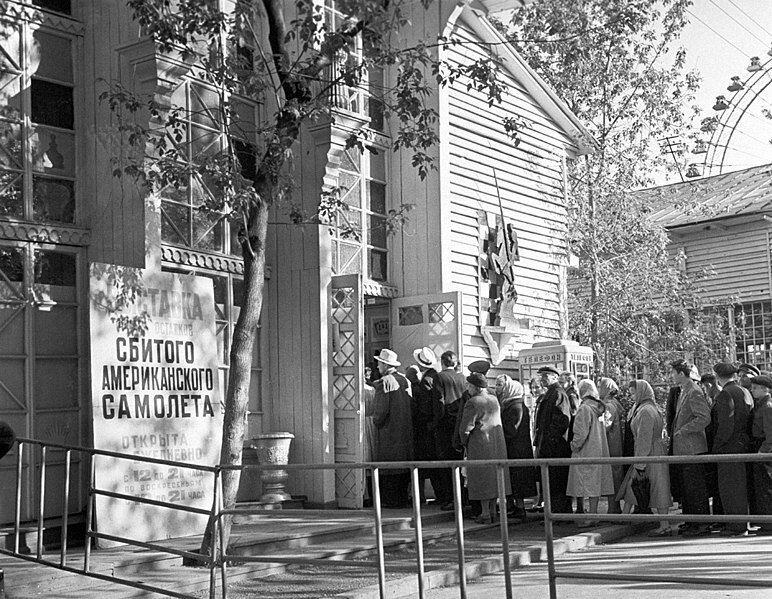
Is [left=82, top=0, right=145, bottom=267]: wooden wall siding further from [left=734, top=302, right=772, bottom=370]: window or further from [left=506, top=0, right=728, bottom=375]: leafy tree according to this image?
[left=734, top=302, right=772, bottom=370]: window

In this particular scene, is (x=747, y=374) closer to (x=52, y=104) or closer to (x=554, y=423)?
(x=554, y=423)

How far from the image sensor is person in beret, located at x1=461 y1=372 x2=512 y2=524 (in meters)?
12.3

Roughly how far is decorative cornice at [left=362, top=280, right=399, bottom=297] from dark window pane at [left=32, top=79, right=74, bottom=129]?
5653mm

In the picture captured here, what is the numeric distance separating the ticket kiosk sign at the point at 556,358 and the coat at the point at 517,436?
4.10 meters

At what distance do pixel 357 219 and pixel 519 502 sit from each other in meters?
5.12

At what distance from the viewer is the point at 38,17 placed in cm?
1106

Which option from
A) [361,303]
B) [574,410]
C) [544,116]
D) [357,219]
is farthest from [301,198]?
[544,116]

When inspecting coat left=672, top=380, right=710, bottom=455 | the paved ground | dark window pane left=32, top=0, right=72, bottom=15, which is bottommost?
the paved ground

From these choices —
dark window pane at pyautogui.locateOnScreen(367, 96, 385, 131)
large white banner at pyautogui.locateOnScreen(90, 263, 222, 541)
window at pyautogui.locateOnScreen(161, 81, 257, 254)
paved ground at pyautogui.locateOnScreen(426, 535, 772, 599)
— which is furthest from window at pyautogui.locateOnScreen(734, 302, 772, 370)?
large white banner at pyautogui.locateOnScreen(90, 263, 222, 541)

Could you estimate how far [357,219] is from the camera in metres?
15.7

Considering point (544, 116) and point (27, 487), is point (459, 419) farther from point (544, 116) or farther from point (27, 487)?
point (544, 116)

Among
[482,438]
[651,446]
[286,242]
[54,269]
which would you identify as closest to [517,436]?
[482,438]

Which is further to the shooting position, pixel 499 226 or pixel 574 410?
pixel 499 226

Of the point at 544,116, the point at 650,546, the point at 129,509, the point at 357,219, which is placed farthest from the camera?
the point at 544,116
